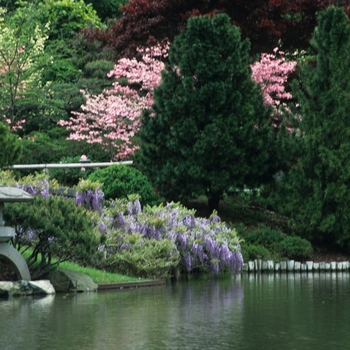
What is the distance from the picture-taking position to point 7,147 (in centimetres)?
2514

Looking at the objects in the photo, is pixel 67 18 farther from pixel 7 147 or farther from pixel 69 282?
pixel 69 282

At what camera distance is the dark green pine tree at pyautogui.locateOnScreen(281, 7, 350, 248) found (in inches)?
1050

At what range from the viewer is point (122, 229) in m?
21.4

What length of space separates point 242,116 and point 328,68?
2.71 meters

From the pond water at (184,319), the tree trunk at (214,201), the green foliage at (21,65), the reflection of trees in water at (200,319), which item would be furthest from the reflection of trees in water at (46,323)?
the green foliage at (21,65)

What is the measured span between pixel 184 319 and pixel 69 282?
17.3 ft

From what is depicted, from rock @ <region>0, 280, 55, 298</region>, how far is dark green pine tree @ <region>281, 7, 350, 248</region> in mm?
11172

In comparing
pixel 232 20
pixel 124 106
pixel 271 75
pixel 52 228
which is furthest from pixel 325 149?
pixel 52 228

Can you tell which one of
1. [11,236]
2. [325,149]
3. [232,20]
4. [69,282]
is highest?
[232,20]

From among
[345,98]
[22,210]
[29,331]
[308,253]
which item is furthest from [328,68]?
[29,331]

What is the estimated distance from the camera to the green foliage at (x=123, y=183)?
1051 inches

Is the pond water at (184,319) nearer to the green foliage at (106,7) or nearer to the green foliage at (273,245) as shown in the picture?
the green foliage at (273,245)

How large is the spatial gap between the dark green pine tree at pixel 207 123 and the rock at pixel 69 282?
32.1 feet

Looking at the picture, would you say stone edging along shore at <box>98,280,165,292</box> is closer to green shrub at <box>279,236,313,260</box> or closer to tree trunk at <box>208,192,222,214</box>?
green shrub at <box>279,236,313,260</box>
